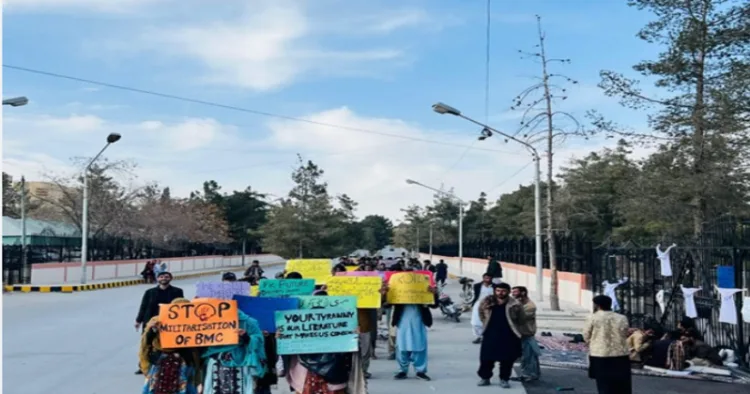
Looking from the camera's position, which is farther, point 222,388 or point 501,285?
point 501,285

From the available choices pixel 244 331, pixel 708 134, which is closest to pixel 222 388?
pixel 244 331

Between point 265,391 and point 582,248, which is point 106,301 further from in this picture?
point 265,391

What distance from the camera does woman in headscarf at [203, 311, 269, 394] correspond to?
22.4 feet

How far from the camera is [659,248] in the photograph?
15078mm

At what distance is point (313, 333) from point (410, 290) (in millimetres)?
3261

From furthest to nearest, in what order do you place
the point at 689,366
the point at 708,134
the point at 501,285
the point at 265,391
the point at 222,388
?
the point at 708,134
the point at 689,366
the point at 501,285
the point at 265,391
the point at 222,388

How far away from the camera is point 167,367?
711 cm

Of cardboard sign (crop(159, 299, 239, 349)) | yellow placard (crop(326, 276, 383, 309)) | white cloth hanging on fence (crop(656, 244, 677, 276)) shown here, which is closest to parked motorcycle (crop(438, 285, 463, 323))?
white cloth hanging on fence (crop(656, 244, 677, 276))

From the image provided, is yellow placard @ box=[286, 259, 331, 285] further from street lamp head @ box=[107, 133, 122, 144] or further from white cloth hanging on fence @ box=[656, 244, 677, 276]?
street lamp head @ box=[107, 133, 122, 144]

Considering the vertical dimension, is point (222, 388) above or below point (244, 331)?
below

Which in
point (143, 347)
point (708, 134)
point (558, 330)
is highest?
point (708, 134)

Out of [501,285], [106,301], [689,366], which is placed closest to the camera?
[501,285]

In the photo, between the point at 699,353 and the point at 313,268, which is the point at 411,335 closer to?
the point at 699,353

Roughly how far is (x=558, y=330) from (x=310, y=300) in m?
11.7
